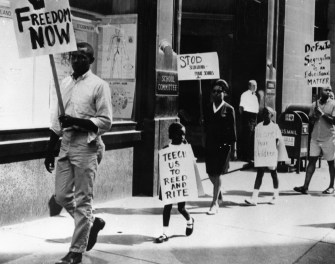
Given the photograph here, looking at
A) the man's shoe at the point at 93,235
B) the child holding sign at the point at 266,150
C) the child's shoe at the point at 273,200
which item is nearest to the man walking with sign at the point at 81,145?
the man's shoe at the point at 93,235

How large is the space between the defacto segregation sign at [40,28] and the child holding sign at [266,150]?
433cm

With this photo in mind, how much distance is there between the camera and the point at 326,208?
339 inches

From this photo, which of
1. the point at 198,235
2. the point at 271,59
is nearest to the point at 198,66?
the point at 198,235

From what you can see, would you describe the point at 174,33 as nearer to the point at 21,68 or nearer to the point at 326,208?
the point at 21,68

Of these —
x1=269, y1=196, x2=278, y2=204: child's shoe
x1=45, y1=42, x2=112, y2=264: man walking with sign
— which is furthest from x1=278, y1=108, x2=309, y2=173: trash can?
x1=45, y1=42, x2=112, y2=264: man walking with sign

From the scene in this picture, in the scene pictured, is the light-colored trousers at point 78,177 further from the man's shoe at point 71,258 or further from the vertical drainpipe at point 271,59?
the vertical drainpipe at point 271,59

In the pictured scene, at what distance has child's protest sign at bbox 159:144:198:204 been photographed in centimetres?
645

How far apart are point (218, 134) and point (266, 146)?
1.30 m

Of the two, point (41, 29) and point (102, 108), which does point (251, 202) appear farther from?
point (41, 29)

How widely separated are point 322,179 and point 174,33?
15.2 feet

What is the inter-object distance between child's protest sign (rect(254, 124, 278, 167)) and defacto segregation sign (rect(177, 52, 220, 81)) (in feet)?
4.34

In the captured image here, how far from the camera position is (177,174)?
6.52 metres

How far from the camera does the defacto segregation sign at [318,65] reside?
10.9 meters

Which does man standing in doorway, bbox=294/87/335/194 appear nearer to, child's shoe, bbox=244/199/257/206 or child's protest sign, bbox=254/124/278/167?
child's protest sign, bbox=254/124/278/167
